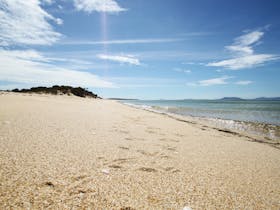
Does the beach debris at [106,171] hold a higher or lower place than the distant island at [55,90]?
lower

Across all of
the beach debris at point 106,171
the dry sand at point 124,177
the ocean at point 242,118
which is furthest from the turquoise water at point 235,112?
the beach debris at point 106,171

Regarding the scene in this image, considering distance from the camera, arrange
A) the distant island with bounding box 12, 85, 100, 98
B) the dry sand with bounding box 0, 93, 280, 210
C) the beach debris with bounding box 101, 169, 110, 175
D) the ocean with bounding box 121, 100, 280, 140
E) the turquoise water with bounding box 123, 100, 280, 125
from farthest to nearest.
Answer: the distant island with bounding box 12, 85, 100, 98, the turquoise water with bounding box 123, 100, 280, 125, the ocean with bounding box 121, 100, 280, 140, the beach debris with bounding box 101, 169, 110, 175, the dry sand with bounding box 0, 93, 280, 210

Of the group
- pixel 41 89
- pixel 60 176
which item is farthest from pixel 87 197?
pixel 41 89

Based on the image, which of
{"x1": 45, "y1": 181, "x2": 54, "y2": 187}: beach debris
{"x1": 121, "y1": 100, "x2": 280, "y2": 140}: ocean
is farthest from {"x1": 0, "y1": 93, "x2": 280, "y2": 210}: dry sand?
{"x1": 121, "y1": 100, "x2": 280, "y2": 140}: ocean

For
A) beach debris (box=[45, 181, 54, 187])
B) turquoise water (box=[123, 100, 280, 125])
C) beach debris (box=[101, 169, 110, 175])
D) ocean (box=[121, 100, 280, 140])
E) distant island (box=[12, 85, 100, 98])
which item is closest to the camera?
beach debris (box=[45, 181, 54, 187])

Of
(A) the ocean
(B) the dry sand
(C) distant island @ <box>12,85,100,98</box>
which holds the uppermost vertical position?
(C) distant island @ <box>12,85,100,98</box>

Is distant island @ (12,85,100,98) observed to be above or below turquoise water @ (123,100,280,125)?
above

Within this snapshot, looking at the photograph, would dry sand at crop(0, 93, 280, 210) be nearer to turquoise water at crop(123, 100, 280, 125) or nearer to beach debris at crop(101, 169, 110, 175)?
beach debris at crop(101, 169, 110, 175)

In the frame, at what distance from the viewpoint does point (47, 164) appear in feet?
7.80

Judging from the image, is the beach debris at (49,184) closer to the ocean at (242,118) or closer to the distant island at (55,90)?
the ocean at (242,118)

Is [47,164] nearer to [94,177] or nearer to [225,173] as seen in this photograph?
[94,177]

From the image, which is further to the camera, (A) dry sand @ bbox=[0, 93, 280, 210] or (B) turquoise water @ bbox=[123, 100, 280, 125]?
(B) turquoise water @ bbox=[123, 100, 280, 125]

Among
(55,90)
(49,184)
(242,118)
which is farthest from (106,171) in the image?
(55,90)

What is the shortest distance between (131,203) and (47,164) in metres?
1.32
